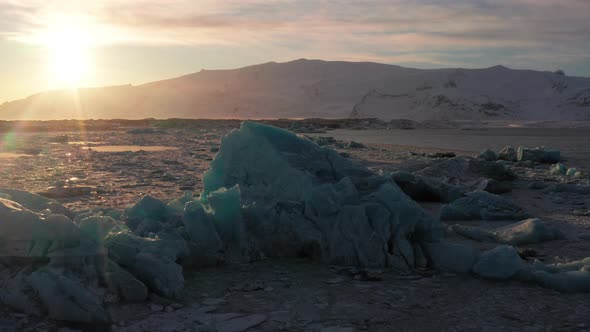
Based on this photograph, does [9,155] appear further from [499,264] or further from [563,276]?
[563,276]

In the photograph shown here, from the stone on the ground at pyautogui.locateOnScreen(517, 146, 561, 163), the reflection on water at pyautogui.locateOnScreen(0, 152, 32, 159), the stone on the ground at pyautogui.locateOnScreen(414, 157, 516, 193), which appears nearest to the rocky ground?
the stone on the ground at pyautogui.locateOnScreen(414, 157, 516, 193)

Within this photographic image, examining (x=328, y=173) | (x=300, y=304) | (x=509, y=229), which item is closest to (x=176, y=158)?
(x=328, y=173)

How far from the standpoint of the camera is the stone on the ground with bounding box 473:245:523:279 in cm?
388

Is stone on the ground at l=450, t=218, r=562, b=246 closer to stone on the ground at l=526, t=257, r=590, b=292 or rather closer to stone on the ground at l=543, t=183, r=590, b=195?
stone on the ground at l=526, t=257, r=590, b=292

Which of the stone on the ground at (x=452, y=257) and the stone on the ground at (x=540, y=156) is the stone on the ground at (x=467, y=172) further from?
the stone on the ground at (x=452, y=257)

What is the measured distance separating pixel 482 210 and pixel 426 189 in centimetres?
117

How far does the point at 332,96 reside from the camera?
259 feet

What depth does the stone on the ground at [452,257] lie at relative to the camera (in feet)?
13.4

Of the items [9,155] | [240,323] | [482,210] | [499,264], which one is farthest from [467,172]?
[9,155]

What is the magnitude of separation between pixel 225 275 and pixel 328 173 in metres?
1.59

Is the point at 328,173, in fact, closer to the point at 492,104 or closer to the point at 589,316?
the point at 589,316

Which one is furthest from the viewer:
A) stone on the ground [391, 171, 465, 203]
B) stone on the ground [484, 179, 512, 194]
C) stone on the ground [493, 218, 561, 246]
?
stone on the ground [484, 179, 512, 194]

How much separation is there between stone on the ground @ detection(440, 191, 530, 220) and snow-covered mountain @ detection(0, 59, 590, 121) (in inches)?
1820

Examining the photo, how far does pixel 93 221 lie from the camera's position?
3.81 meters
